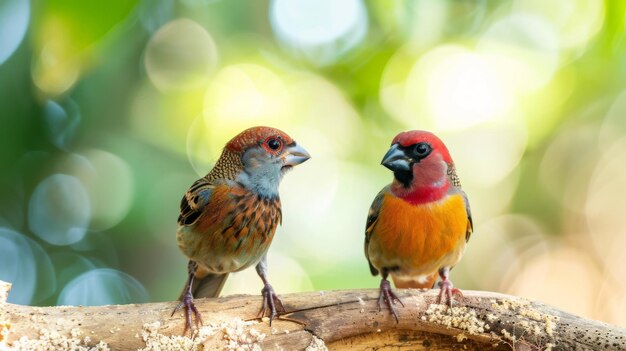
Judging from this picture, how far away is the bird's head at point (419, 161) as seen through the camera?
3.60 meters

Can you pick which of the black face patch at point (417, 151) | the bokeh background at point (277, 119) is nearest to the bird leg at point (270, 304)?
the black face patch at point (417, 151)

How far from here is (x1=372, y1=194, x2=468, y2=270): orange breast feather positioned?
3578 millimetres

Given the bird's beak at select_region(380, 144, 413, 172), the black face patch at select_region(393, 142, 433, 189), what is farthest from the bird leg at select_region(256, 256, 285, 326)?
the black face patch at select_region(393, 142, 433, 189)

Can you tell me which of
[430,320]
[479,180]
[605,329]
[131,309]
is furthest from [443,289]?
[479,180]

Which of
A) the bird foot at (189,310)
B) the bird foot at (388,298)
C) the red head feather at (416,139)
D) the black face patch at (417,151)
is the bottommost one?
the bird foot at (189,310)

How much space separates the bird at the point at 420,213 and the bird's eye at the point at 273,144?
0.57 meters

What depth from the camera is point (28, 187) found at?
5.68 meters

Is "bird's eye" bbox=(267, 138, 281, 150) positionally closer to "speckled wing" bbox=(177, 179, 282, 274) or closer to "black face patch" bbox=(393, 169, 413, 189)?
"speckled wing" bbox=(177, 179, 282, 274)

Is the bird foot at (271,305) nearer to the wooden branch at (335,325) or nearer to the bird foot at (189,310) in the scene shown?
the wooden branch at (335,325)

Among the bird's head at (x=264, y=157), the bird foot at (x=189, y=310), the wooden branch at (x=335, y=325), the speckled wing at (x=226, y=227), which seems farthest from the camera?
the bird's head at (x=264, y=157)

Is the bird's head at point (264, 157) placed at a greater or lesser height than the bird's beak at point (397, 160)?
lesser

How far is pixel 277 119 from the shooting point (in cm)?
617

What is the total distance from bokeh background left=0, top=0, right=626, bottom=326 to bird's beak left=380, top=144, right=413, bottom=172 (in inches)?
83.1

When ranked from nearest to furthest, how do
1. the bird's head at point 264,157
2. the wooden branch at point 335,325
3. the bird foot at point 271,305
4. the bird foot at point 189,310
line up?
the wooden branch at point 335,325 < the bird foot at point 189,310 < the bird foot at point 271,305 < the bird's head at point 264,157
